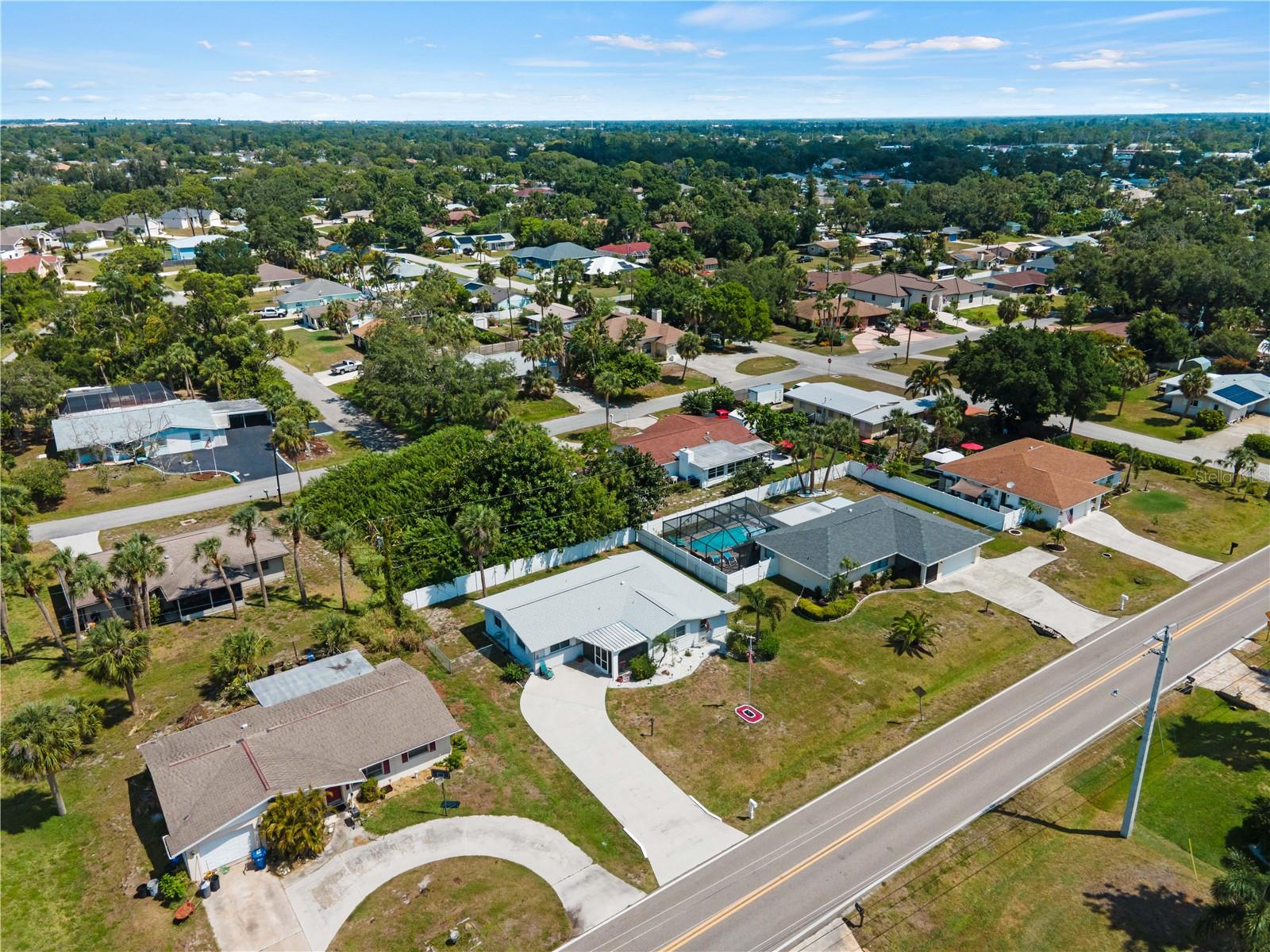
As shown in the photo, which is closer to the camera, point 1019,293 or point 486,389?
point 486,389

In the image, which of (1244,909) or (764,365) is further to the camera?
(764,365)

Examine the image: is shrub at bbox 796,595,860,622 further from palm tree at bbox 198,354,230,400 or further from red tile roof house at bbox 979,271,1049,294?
red tile roof house at bbox 979,271,1049,294

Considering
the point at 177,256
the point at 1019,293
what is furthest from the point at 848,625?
the point at 177,256

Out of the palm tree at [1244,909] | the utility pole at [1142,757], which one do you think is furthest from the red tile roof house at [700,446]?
the palm tree at [1244,909]

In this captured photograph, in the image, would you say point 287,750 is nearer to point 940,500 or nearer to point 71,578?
point 71,578

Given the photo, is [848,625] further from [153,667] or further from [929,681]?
[153,667]

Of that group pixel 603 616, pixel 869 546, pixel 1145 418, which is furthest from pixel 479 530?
pixel 1145 418

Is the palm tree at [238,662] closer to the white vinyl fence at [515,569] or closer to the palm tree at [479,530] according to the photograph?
the white vinyl fence at [515,569]
